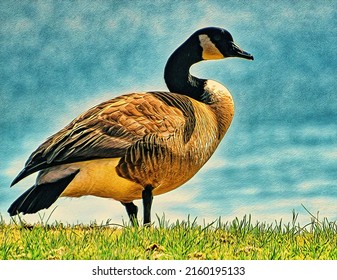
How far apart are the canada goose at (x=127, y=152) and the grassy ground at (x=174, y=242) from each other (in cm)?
30

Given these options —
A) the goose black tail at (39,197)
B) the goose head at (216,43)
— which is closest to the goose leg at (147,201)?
the goose black tail at (39,197)

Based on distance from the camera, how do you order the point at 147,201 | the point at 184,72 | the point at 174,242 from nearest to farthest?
the point at 174,242, the point at 147,201, the point at 184,72

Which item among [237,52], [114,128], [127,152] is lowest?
[127,152]

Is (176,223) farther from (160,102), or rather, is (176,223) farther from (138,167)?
(160,102)

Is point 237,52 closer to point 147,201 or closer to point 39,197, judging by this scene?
point 147,201

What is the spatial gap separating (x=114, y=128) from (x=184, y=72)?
1006 mm

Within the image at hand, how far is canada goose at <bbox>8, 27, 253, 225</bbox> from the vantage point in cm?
534

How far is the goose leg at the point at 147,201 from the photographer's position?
5594 mm

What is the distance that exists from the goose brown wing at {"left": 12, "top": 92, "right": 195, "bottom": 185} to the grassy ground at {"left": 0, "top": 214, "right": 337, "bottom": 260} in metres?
0.54

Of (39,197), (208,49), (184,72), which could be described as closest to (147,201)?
(39,197)

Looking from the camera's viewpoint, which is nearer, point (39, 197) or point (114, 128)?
point (39, 197)

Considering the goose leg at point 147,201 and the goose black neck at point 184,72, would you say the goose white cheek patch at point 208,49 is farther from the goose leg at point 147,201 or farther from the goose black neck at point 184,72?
the goose leg at point 147,201

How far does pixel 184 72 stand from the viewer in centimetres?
620

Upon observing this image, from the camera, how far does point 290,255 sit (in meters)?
4.95
